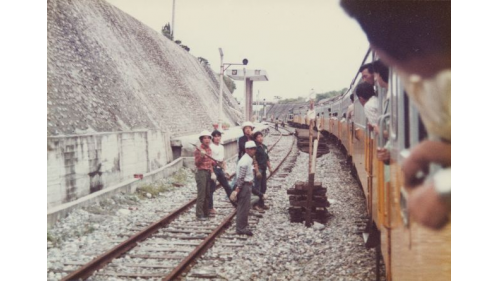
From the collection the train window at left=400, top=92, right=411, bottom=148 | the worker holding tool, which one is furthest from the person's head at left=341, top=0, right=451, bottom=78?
the worker holding tool

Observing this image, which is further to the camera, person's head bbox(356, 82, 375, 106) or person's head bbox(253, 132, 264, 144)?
person's head bbox(253, 132, 264, 144)

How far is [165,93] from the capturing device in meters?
10.7

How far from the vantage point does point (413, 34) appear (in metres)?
3.61

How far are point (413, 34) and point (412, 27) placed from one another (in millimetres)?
79

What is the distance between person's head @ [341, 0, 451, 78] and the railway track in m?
3.14

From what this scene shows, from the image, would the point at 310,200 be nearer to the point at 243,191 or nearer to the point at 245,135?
the point at 243,191

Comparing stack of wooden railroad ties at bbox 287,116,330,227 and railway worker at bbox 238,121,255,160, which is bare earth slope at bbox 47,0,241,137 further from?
stack of wooden railroad ties at bbox 287,116,330,227

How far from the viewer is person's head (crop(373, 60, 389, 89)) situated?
3980mm

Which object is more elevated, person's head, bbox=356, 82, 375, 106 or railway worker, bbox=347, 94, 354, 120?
person's head, bbox=356, 82, 375, 106

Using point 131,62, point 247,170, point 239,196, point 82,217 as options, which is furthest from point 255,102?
point 131,62

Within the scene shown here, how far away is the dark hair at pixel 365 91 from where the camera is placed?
4637mm

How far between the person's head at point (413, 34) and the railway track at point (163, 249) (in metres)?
3.14

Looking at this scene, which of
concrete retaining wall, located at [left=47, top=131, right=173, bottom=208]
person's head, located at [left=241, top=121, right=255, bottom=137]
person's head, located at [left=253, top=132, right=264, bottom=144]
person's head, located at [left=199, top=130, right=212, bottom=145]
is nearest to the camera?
concrete retaining wall, located at [left=47, top=131, right=173, bottom=208]

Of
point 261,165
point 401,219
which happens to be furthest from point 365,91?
point 261,165
